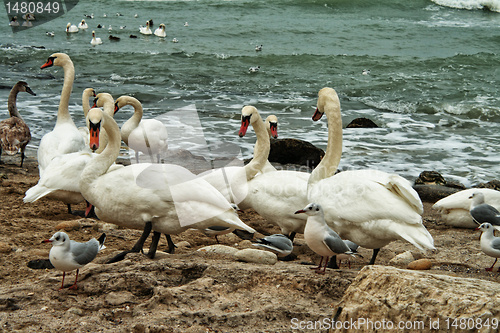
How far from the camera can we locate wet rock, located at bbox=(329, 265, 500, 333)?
2627 millimetres

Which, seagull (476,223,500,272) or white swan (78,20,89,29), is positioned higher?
seagull (476,223,500,272)

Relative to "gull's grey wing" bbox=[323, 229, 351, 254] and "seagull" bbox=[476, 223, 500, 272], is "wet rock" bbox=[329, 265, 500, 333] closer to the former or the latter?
"gull's grey wing" bbox=[323, 229, 351, 254]

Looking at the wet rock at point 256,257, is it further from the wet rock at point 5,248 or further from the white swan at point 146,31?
the white swan at point 146,31

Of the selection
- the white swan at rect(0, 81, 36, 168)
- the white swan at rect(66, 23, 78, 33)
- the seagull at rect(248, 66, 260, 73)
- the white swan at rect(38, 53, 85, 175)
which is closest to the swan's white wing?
the white swan at rect(38, 53, 85, 175)

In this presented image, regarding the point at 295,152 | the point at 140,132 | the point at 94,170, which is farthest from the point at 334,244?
the point at 140,132

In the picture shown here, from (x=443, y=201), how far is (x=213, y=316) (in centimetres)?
456

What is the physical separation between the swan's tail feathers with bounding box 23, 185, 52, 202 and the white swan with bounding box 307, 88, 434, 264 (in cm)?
301

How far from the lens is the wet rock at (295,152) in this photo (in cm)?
922

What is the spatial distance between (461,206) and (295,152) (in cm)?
341

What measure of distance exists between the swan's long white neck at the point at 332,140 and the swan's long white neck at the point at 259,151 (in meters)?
1.02

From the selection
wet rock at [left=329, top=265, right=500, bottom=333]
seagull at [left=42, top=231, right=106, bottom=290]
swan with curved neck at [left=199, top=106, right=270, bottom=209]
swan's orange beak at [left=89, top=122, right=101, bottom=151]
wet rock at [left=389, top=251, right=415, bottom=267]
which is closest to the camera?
wet rock at [left=329, top=265, right=500, bottom=333]

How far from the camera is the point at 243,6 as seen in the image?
3581cm

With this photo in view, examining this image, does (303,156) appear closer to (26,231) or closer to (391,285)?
(26,231)

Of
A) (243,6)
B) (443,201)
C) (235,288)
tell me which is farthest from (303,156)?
(243,6)
